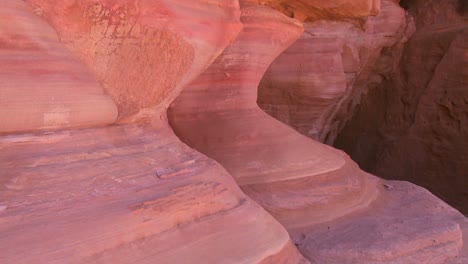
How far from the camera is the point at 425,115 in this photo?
7555 millimetres

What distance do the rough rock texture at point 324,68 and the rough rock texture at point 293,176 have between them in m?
2.48

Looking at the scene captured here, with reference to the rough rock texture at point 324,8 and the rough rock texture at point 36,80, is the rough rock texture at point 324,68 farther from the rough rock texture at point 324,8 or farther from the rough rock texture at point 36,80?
the rough rock texture at point 36,80

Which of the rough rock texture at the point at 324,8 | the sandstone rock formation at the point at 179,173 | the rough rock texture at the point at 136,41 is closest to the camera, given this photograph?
the sandstone rock formation at the point at 179,173

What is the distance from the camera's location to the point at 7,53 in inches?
73.8

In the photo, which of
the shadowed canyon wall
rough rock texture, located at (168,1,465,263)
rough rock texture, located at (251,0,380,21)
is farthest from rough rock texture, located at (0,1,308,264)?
the shadowed canyon wall

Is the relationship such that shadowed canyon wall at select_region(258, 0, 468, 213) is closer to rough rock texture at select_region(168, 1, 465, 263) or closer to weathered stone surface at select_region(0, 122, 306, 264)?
rough rock texture at select_region(168, 1, 465, 263)

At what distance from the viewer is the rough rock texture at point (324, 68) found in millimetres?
6992

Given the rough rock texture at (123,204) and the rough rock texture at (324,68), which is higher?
the rough rock texture at (123,204)

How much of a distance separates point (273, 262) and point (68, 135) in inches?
42.9

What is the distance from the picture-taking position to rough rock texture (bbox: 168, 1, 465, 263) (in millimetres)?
3305

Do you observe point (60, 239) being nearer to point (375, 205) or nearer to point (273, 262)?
point (273, 262)

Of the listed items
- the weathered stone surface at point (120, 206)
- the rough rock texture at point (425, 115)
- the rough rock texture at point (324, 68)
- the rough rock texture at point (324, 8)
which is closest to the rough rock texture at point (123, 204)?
the weathered stone surface at point (120, 206)

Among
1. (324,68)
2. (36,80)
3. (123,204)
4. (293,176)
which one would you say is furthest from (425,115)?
(36,80)

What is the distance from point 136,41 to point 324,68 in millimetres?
5059
